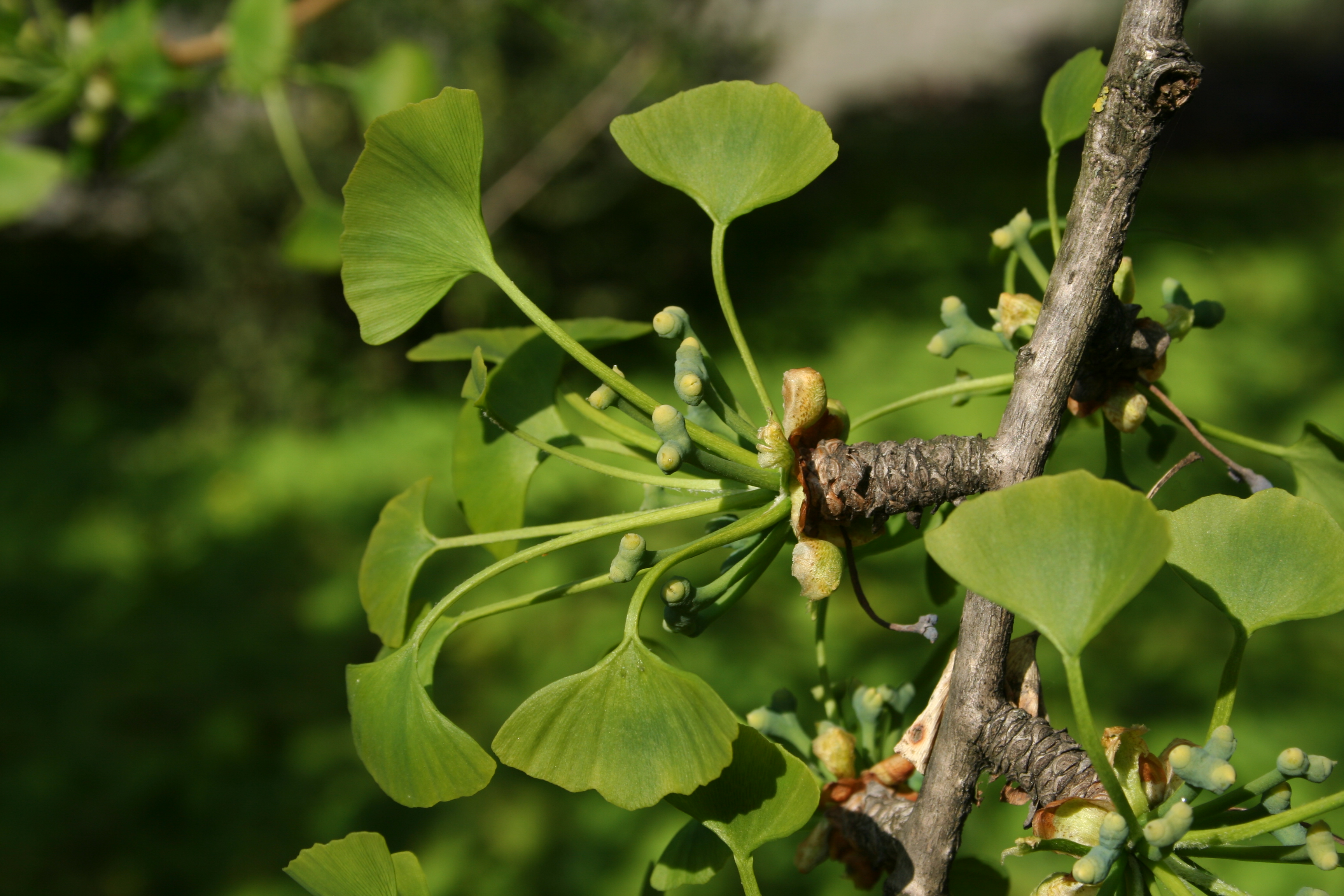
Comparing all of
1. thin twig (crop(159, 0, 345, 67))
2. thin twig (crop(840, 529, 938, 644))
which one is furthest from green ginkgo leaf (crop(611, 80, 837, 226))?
thin twig (crop(159, 0, 345, 67))

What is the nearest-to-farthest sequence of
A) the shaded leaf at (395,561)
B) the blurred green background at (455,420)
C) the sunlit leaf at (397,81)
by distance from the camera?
the shaded leaf at (395,561) < the sunlit leaf at (397,81) < the blurred green background at (455,420)

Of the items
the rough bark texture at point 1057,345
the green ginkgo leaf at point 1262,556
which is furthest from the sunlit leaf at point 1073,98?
the green ginkgo leaf at point 1262,556

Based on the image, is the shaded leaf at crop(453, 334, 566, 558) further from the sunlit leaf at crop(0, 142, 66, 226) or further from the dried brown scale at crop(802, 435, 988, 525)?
the sunlit leaf at crop(0, 142, 66, 226)

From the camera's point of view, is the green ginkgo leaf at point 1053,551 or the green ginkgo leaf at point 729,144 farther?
the green ginkgo leaf at point 729,144

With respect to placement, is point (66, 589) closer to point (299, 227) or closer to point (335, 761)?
point (335, 761)

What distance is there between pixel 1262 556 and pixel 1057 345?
141 mm

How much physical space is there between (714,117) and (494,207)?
2.97 m

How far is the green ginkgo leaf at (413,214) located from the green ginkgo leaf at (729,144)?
0.08m

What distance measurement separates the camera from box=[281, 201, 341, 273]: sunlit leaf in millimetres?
1305

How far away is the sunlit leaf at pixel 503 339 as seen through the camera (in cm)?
66

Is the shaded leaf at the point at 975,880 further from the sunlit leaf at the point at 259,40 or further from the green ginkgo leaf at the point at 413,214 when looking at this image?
the sunlit leaf at the point at 259,40

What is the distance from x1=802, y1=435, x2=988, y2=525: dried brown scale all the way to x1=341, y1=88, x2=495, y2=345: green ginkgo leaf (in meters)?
0.22

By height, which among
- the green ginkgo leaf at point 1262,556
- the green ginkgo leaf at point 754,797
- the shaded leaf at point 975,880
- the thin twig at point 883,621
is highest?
the green ginkgo leaf at point 1262,556

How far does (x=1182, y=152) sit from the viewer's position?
525cm
